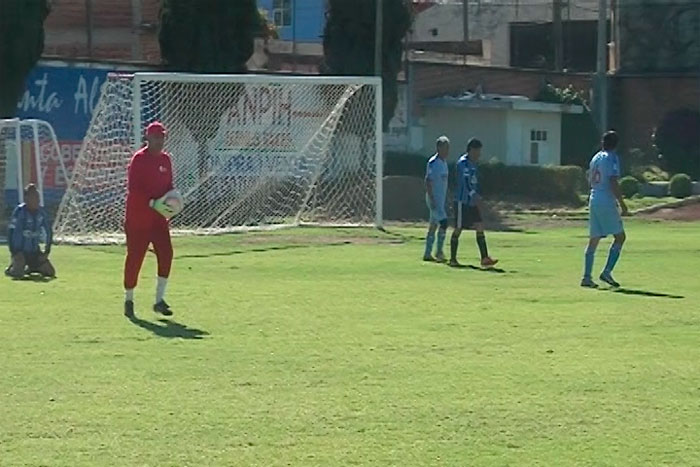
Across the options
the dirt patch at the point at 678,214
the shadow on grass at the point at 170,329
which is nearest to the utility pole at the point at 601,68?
the dirt patch at the point at 678,214

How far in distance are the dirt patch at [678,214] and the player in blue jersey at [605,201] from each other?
2112 centimetres

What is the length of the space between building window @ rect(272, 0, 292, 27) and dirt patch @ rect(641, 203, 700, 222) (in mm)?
26932

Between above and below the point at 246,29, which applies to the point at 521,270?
below

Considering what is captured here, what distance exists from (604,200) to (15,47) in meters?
19.0

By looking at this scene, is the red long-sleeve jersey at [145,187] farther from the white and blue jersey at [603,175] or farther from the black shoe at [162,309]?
the white and blue jersey at [603,175]

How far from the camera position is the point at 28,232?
2006cm

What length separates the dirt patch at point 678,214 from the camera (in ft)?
132

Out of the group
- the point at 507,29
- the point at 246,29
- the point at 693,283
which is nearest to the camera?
the point at 693,283

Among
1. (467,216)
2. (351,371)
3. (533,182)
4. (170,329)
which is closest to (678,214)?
(533,182)

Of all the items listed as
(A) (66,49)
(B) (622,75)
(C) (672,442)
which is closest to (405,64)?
(A) (66,49)

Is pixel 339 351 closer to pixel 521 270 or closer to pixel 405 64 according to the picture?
pixel 521 270

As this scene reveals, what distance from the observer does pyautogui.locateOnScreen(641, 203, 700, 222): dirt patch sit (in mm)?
40188

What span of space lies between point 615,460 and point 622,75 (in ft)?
182

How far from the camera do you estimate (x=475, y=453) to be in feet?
28.5
